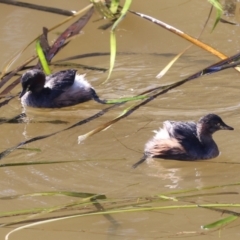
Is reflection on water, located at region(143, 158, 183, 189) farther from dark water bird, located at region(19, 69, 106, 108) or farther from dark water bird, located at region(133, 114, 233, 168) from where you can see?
dark water bird, located at region(19, 69, 106, 108)

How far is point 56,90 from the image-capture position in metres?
6.59

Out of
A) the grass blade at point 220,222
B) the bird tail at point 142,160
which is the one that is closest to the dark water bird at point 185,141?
the bird tail at point 142,160

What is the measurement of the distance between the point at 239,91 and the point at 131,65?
111cm

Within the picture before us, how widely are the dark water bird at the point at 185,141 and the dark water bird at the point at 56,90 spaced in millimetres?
1007

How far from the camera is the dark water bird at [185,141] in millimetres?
5234

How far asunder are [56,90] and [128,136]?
131cm

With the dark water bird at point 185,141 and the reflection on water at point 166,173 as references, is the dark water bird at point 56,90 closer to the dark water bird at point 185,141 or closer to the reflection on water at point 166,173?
the dark water bird at point 185,141

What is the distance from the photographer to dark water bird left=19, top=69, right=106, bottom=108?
6.31 metres

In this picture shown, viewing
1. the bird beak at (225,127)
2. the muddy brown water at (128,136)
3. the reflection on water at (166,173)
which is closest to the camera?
the muddy brown water at (128,136)

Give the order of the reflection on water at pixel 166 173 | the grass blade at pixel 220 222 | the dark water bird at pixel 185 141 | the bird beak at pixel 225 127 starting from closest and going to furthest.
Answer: the grass blade at pixel 220 222 < the reflection on water at pixel 166 173 < the dark water bird at pixel 185 141 < the bird beak at pixel 225 127

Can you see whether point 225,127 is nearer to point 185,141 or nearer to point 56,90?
point 185,141

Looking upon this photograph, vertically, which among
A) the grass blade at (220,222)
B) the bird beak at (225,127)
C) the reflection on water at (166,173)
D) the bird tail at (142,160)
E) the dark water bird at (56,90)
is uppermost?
the dark water bird at (56,90)

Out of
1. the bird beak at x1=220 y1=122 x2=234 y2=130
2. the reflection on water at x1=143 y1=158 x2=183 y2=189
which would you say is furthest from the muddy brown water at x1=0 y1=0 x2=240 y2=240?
the bird beak at x1=220 y1=122 x2=234 y2=130

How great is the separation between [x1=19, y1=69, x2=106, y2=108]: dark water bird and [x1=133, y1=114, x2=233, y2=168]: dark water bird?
101cm
